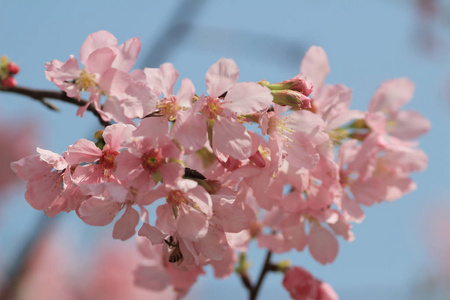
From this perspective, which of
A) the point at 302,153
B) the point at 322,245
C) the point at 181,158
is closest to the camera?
the point at 181,158

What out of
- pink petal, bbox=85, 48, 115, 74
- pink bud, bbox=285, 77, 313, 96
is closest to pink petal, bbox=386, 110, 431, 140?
pink bud, bbox=285, 77, 313, 96

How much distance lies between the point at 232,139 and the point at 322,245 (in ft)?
2.51

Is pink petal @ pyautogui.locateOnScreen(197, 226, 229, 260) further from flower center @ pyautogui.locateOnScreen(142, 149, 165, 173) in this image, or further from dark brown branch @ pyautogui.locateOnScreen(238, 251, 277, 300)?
dark brown branch @ pyautogui.locateOnScreen(238, 251, 277, 300)

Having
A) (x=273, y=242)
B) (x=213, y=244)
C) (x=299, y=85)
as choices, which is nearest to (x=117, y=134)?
(x=213, y=244)

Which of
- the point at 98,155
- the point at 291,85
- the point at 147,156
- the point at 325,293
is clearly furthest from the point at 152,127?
the point at 325,293

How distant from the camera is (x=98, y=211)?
119cm

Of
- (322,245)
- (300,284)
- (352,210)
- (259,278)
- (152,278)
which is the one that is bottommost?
(152,278)

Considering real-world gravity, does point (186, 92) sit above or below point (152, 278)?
above

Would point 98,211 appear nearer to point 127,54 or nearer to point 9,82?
point 127,54

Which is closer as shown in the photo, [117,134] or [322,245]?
[117,134]

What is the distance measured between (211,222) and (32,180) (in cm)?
50

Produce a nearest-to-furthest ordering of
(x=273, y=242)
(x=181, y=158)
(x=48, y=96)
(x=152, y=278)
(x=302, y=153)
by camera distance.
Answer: (x=181, y=158) < (x=302, y=153) < (x=48, y=96) < (x=273, y=242) < (x=152, y=278)

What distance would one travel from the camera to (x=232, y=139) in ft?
3.95

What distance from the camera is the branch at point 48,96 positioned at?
1.42 meters
